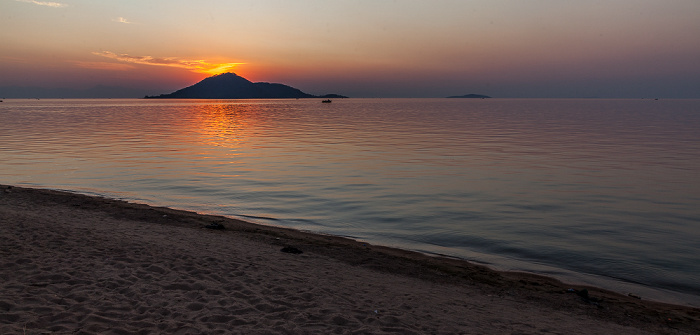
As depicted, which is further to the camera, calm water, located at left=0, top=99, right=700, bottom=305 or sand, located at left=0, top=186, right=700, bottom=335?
calm water, located at left=0, top=99, right=700, bottom=305

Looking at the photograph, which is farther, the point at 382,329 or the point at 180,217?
the point at 180,217

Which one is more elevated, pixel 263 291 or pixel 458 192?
pixel 458 192

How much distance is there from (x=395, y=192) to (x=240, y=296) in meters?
Answer: 12.7

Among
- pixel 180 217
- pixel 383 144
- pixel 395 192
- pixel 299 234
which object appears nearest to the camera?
pixel 299 234

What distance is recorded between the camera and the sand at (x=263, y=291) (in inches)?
273

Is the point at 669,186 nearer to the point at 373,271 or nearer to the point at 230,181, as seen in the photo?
the point at 373,271

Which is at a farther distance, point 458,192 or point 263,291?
point 458,192

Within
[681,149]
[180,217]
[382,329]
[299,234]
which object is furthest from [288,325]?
[681,149]

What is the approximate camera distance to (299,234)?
13727 mm

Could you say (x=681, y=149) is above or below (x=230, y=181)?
above

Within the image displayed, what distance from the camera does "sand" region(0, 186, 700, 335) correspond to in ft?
22.8

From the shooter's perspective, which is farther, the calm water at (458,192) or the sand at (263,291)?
the calm water at (458,192)

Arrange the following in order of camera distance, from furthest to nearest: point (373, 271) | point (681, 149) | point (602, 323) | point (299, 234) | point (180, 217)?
point (681, 149)
point (180, 217)
point (299, 234)
point (373, 271)
point (602, 323)

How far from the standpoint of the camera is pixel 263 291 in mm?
8320
